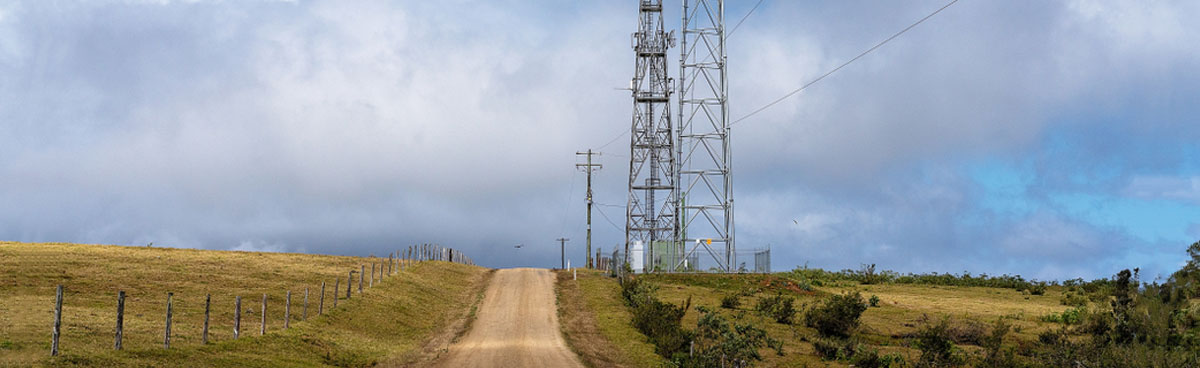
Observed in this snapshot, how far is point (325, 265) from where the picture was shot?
2554 inches

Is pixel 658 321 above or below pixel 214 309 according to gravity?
below

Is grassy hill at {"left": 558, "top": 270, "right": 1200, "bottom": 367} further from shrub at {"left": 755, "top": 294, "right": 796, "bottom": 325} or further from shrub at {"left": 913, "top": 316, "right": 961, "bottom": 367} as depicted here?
shrub at {"left": 913, "top": 316, "right": 961, "bottom": 367}

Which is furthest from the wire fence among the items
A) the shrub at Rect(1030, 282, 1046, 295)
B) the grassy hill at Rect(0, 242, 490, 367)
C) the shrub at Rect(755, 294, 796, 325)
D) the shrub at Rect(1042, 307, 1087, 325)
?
the shrub at Rect(1030, 282, 1046, 295)

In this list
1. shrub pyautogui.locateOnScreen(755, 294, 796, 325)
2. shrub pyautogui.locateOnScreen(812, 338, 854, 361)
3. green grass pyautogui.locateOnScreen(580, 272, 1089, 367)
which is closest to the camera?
shrub pyautogui.locateOnScreen(812, 338, 854, 361)

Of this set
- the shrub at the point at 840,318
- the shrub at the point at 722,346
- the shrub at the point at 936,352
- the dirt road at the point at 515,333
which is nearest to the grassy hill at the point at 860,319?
the shrub at the point at 936,352

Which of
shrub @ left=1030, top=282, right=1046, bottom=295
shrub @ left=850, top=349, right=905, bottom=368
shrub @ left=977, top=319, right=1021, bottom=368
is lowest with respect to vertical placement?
shrub @ left=850, top=349, right=905, bottom=368

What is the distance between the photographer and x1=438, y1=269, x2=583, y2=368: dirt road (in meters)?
30.3

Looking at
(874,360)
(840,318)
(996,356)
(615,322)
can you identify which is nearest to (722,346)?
(874,360)

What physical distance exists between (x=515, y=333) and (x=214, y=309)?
13.0 m

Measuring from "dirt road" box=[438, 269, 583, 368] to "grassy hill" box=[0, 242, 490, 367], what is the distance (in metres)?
1.50

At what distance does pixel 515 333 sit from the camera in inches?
1533

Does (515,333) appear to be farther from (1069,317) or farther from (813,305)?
(1069,317)

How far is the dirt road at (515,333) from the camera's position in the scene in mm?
30328

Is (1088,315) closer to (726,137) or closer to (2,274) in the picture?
(726,137)
